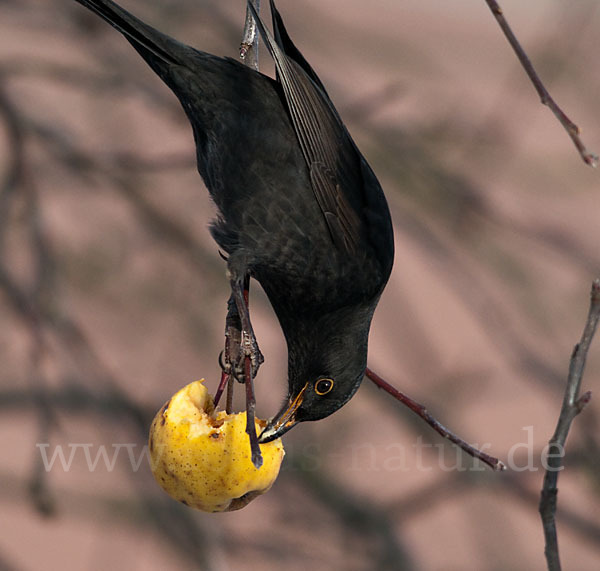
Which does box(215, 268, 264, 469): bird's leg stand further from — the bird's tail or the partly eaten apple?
the bird's tail

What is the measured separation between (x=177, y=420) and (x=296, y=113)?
3.84 feet

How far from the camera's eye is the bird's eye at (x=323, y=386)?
8.68ft

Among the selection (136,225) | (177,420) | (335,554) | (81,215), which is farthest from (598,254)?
(177,420)

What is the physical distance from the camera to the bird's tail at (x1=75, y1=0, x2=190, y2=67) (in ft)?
8.26

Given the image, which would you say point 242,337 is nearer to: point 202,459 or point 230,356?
point 230,356

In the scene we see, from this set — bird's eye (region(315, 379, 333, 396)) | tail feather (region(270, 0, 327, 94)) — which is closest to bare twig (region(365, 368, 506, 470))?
bird's eye (region(315, 379, 333, 396))

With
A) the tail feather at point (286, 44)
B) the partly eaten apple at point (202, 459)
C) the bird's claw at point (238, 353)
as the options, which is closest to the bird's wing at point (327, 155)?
the tail feather at point (286, 44)

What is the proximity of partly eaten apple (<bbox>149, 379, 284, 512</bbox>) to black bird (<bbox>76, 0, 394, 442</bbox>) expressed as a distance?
25.9 inches

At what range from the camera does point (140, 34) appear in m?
2.68

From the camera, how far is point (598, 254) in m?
4.75

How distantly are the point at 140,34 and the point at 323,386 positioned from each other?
131 centimetres

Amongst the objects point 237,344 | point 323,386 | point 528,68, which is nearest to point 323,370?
point 323,386

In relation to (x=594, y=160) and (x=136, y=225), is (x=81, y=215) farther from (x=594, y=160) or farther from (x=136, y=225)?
(x=594, y=160)

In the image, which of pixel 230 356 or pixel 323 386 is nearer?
pixel 230 356
